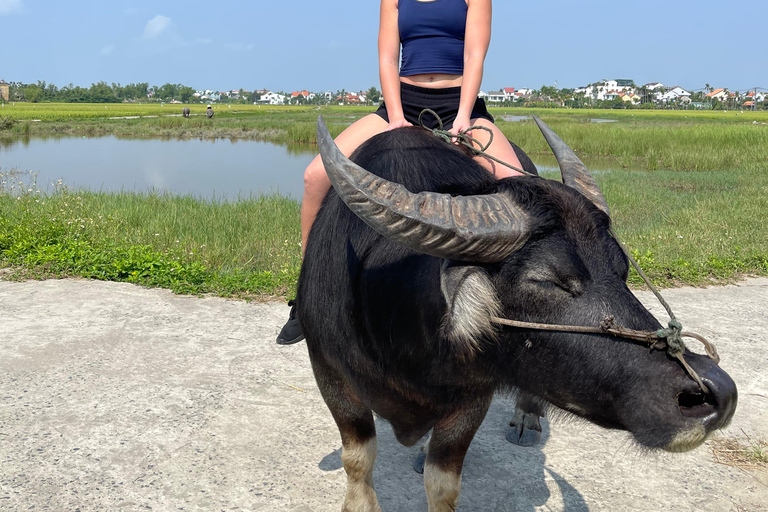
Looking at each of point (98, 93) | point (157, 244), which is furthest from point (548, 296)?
point (98, 93)

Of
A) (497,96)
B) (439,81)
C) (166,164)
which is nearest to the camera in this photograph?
(439,81)

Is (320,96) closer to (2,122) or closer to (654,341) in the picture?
(2,122)

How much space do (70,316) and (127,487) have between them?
2.22 metres

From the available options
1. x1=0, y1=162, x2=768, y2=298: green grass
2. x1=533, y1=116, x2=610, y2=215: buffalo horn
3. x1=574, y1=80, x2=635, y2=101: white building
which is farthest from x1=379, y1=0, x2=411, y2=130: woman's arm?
x1=574, y1=80, x2=635, y2=101: white building

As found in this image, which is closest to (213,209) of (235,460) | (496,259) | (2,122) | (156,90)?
(235,460)

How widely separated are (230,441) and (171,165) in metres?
16.8

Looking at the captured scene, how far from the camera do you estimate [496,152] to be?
2.64 meters

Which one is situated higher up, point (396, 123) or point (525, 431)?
point (396, 123)

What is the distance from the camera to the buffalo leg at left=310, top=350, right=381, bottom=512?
239cm

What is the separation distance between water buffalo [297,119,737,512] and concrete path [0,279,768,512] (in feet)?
1.28

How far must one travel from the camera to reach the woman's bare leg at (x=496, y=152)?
8.18 ft

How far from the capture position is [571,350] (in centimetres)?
169

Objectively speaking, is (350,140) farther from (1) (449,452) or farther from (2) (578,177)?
(1) (449,452)

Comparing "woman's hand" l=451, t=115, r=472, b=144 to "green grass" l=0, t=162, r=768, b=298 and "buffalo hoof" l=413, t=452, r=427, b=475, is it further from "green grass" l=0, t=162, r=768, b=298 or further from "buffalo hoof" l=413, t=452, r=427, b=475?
"green grass" l=0, t=162, r=768, b=298
